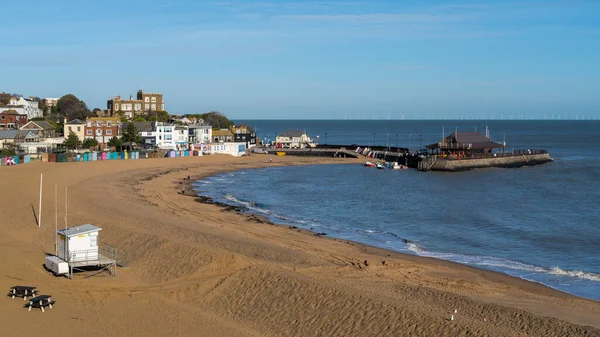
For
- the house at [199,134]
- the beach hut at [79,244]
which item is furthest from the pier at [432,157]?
the beach hut at [79,244]

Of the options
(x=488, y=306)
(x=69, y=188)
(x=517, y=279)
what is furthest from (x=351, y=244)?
(x=69, y=188)

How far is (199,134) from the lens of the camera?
101 meters

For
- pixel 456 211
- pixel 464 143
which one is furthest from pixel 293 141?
pixel 456 211

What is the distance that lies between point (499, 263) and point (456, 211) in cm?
1672

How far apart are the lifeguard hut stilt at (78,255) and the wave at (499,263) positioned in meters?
14.3

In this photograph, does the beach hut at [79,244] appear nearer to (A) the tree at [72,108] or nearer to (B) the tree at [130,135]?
(B) the tree at [130,135]

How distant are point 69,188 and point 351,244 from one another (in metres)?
26.5

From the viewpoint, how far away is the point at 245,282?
2105 centimetres

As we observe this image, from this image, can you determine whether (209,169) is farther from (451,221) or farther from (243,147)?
(451,221)

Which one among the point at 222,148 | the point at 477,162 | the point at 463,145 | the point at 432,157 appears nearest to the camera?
the point at 432,157

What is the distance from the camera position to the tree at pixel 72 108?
131 m

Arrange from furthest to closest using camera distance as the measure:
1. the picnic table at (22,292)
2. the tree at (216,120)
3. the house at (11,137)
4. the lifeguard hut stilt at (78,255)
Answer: the tree at (216,120) → the house at (11,137) → the lifeguard hut stilt at (78,255) → the picnic table at (22,292)

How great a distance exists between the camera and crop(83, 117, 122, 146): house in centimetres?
8862

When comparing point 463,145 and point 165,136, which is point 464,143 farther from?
point 165,136
